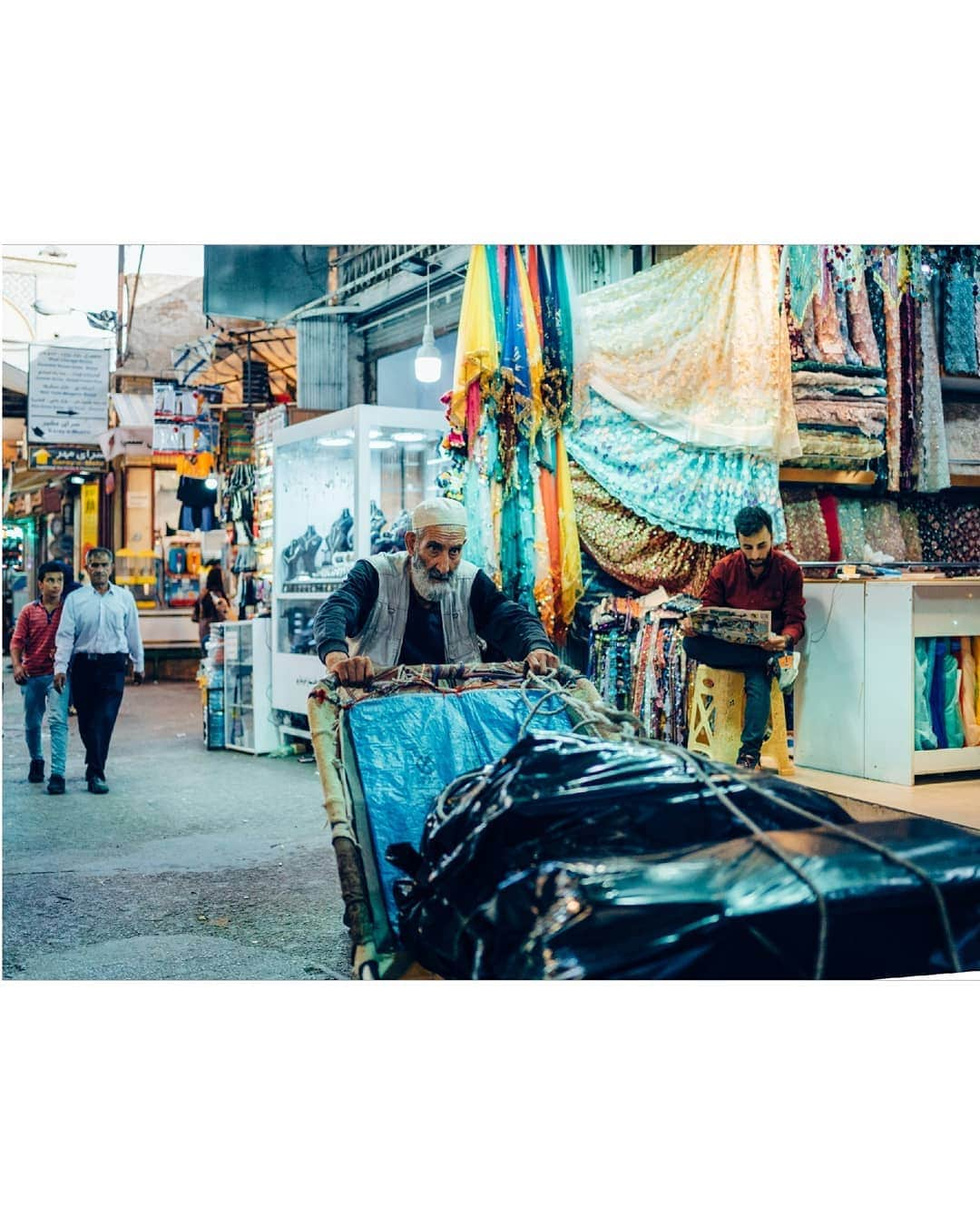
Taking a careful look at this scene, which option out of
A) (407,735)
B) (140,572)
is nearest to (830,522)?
(407,735)

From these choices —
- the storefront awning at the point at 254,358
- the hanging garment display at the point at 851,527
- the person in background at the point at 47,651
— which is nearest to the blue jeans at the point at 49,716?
the person in background at the point at 47,651

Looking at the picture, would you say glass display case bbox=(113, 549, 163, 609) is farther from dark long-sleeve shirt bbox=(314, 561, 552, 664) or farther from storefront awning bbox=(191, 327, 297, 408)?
dark long-sleeve shirt bbox=(314, 561, 552, 664)

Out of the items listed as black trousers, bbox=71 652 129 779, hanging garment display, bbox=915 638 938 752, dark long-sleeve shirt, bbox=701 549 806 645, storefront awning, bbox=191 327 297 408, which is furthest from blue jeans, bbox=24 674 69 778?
storefront awning, bbox=191 327 297 408

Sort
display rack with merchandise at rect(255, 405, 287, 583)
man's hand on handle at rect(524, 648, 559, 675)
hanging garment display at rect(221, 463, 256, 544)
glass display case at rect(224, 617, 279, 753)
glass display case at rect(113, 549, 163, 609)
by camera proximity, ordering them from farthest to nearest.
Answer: glass display case at rect(113, 549, 163, 609) → hanging garment display at rect(221, 463, 256, 544) → display rack with merchandise at rect(255, 405, 287, 583) → glass display case at rect(224, 617, 279, 753) → man's hand on handle at rect(524, 648, 559, 675)

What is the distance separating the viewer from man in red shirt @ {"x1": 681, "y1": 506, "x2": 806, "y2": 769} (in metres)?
5.44

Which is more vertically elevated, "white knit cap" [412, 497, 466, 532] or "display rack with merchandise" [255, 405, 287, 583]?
"display rack with merchandise" [255, 405, 287, 583]

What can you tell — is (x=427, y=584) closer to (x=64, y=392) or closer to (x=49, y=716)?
(x=64, y=392)

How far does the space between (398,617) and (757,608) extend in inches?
93.1

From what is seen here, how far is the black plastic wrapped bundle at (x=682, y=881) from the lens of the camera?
7.23 feet

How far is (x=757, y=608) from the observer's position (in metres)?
5.55

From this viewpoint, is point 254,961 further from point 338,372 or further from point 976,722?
point 338,372

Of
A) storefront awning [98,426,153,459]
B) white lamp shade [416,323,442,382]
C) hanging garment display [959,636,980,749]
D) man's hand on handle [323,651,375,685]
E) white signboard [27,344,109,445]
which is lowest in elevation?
hanging garment display [959,636,980,749]

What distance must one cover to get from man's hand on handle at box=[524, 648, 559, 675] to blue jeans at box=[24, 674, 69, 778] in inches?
161

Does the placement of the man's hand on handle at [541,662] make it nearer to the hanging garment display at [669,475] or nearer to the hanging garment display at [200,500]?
the hanging garment display at [669,475]
